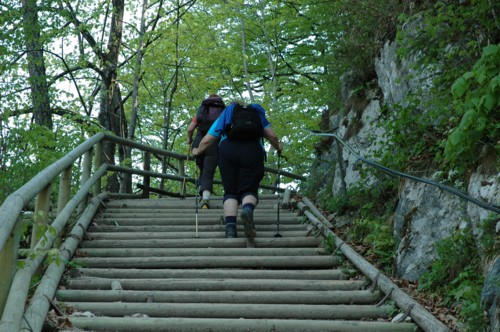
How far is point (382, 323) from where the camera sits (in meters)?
5.13

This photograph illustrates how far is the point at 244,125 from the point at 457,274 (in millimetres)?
3284

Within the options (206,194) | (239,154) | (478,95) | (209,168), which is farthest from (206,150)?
(478,95)

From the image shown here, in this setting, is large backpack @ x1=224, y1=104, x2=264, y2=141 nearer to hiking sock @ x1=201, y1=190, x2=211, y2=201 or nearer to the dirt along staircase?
the dirt along staircase

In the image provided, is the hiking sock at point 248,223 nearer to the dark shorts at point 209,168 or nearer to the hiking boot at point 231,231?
the hiking boot at point 231,231

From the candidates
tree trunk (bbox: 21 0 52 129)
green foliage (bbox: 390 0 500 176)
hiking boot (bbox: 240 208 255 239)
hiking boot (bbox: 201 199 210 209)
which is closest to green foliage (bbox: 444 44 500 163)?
green foliage (bbox: 390 0 500 176)

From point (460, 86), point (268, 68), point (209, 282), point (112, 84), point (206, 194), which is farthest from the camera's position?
point (268, 68)

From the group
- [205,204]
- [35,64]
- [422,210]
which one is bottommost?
[422,210]

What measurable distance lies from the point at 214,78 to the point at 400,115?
44.7ft

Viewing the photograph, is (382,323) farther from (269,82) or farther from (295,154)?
(269,82)

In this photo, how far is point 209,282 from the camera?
6391 mm

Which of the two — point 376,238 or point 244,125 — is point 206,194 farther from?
point 376,238

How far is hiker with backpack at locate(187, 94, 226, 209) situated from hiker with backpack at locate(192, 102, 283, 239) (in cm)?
203

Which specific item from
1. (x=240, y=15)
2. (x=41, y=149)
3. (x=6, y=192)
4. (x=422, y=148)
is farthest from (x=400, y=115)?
(x=240, y=15)

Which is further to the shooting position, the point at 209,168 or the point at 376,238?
the point at 209,168
